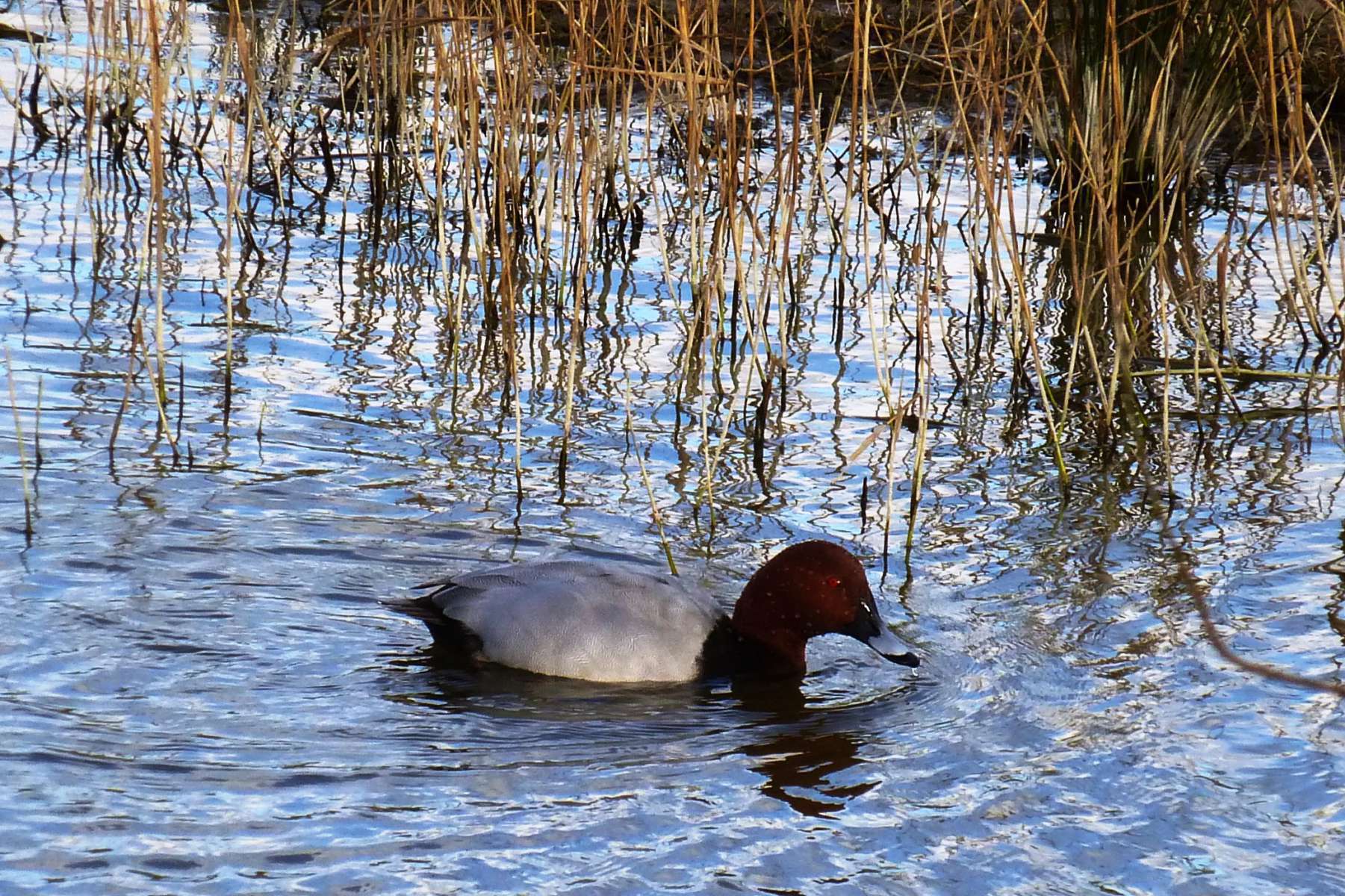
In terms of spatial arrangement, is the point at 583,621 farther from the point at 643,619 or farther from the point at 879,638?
the point at 879,638

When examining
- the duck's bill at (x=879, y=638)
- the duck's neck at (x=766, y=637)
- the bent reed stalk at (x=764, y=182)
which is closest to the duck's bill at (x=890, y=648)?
the duck's bill at (x=879, y=638)

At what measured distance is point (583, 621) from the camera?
4977mm

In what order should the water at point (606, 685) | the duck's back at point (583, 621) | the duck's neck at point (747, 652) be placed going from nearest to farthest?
the water at point (606, 685) < the duck's back at point (583, 621) < the duck's neck at point (747, 652)

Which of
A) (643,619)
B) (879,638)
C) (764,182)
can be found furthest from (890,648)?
(764,182)

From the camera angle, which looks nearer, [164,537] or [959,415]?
[164,537]

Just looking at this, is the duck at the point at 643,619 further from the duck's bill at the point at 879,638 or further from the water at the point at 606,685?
the water at the point at 606,685

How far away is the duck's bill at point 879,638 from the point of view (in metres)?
5.07

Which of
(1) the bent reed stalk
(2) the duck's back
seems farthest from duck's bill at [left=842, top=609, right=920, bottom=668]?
(1) the bent reed stalk

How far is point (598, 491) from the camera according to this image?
6.46 m

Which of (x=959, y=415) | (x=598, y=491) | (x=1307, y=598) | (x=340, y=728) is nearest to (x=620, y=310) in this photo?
(x=959, y=415)

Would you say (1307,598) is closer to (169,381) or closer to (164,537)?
(164,537)

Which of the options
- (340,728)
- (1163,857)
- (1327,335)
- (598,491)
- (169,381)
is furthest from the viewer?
(1327,335)

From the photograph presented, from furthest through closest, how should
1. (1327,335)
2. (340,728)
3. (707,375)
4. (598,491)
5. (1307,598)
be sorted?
(1327,335), (707,375), (598,491), (1307,598), (340,728)

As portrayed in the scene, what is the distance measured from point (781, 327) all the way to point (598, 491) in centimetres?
89
